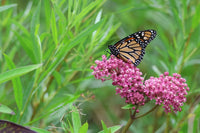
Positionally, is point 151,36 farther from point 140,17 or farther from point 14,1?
point 140,17

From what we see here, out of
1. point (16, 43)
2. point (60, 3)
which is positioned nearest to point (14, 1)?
point (16, 43)

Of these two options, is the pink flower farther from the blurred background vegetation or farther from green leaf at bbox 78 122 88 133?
green leaf at bbox 78 122 88 133

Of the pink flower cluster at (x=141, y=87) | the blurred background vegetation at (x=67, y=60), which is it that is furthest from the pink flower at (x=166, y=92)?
the blurred background vegetation at (x=67, y=60)

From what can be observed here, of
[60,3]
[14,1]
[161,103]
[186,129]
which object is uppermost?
[14,1]

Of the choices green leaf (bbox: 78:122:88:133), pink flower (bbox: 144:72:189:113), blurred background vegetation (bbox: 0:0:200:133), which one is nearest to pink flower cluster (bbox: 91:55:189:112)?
pink flower (bbox: 144:72:189:113)

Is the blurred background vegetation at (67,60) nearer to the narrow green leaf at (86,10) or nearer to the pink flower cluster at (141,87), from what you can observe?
the narrow green leaf at (86,10)

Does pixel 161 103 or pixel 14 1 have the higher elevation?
pixel 14 1

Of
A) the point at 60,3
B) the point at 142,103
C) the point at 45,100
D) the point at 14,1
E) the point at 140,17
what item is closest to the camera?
the point at 142,103

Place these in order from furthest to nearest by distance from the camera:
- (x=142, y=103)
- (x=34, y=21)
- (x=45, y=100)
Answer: (x=45, y=100)
(x=34, y=21)
(x=142, y=103)
